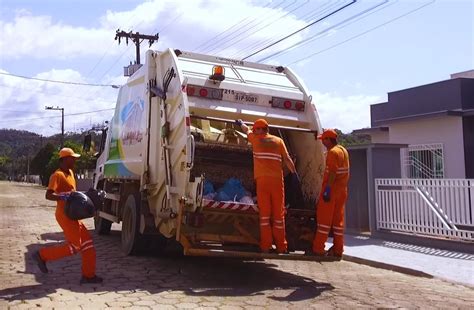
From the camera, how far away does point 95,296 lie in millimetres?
5840

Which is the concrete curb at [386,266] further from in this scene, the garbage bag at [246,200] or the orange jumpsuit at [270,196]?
the garbage bag at [246,200]

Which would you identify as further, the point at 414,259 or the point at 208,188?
the point at 414,259

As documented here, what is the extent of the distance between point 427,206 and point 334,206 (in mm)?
4274

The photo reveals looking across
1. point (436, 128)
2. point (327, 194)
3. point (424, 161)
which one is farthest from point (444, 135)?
point (327, 194)

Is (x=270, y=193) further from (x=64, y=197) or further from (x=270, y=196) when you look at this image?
(x=64, y=197)

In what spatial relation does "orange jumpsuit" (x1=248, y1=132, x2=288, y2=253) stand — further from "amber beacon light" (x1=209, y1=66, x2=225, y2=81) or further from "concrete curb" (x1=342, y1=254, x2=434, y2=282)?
"concrete curb" (x1=342, y1=254, x2=434, y2=282)

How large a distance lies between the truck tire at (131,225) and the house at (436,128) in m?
8.80

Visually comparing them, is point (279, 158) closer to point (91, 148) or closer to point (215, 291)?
point (215, 291)

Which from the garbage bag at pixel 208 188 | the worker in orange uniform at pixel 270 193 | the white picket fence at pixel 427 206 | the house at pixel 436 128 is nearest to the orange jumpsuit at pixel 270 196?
the worker in orange uniform at pixel 270 193

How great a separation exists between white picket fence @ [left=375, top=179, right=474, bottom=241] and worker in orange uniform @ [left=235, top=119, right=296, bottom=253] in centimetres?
463

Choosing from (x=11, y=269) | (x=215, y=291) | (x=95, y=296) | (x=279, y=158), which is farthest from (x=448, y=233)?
(x=11, y=269)

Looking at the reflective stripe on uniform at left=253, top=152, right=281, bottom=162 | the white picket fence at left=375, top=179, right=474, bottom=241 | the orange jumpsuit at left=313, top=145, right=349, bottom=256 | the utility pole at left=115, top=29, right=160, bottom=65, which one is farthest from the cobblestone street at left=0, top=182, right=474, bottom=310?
the utility pole at left=115, top=29, right=160, bottom=65

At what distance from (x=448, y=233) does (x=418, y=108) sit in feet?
25.9

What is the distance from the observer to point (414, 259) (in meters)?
9.16
